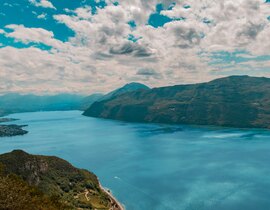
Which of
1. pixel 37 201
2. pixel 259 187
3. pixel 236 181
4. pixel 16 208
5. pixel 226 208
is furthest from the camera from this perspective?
pixel 236 181

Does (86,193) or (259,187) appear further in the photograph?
(259,187)

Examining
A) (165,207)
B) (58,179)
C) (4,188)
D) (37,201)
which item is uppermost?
(4,188)

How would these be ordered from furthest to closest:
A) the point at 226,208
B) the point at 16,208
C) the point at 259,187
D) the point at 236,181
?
the point at 236,181
the point at 259,187
the point at 226,208
the point at 16,208

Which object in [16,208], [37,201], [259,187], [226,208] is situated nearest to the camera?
[16,208]

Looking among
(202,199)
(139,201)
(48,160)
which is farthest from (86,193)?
(202,199)

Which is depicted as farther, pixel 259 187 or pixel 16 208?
pixel 259 187

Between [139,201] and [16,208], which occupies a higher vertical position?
[16,208]

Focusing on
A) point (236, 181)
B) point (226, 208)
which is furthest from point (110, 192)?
point (236, 181)

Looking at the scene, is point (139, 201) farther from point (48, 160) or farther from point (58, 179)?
point (48, 160)

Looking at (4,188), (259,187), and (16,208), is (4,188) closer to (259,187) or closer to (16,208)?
(16,208)
